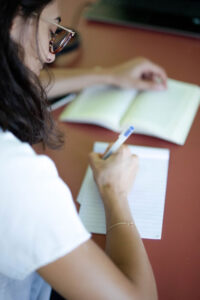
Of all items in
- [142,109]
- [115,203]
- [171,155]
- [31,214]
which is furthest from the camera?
[142,109]

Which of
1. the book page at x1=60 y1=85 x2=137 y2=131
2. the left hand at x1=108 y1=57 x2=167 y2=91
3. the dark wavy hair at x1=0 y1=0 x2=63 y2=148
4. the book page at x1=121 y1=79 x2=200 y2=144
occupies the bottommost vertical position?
the book page at x1=60 y1=85 x2=137 y2=131

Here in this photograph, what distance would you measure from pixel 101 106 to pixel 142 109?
12cm

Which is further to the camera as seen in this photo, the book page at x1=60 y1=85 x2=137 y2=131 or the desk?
the book page at x1=60 y1=85 x2=137 y2=131

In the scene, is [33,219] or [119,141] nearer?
[33,219]

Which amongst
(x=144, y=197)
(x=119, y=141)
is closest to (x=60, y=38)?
(x=119, y=141)

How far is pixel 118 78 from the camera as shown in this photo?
44.5 inches

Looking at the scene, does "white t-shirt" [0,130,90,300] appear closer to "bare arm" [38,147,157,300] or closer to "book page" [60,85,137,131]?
"bare arm" [38,147,157,300]

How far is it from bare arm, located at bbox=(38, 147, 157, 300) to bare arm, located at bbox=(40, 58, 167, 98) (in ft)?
1.01

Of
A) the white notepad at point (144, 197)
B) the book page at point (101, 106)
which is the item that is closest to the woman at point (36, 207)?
the white notepad at point (144, 197)

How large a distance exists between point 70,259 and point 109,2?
1.20 m

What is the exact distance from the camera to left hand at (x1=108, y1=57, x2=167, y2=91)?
1.12 meters

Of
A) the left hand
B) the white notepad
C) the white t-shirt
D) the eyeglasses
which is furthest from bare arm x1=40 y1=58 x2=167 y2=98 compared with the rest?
the white t-shirt

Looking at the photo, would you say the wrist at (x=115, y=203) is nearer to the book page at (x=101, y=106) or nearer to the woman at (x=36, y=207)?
the woman at (x=36, y=207)

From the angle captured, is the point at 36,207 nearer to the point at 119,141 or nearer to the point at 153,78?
the point at 119,141
